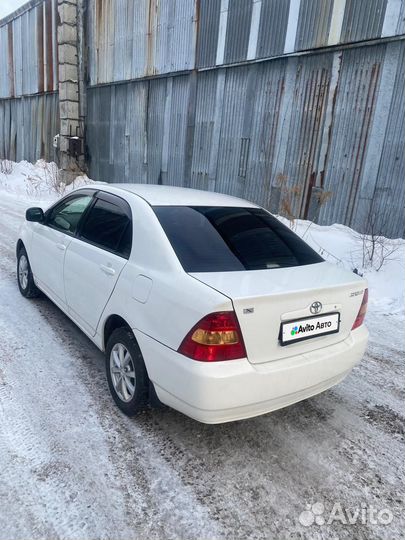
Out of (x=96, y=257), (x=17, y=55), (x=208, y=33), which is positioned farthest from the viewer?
(x=17, y=55)

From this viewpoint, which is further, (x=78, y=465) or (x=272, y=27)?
(x=272, y=27)

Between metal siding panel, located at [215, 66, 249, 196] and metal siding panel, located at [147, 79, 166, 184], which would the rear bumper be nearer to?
metal siding panel, located at [215, 66, 249, 196]

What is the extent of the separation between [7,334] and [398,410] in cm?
353

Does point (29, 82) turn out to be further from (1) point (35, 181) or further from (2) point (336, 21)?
(2) point (336, 21)

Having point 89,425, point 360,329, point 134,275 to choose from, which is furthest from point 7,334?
point 360,329

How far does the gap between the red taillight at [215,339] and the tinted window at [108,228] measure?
3.06 ft

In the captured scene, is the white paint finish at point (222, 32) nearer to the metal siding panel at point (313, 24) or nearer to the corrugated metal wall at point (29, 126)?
the metal siding panel at point (313, 24)

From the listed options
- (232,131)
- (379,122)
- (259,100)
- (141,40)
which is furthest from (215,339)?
(141,40)

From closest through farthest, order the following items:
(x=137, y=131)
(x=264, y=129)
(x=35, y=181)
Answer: (x=264, y=129), (x=137, y=131), (x=35, y=181)

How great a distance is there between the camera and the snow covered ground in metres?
1.93

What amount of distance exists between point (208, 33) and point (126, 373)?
9359mm

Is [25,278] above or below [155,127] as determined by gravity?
below

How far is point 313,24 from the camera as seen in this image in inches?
291

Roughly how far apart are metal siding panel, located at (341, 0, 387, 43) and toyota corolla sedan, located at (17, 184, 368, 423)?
544 centimetres
